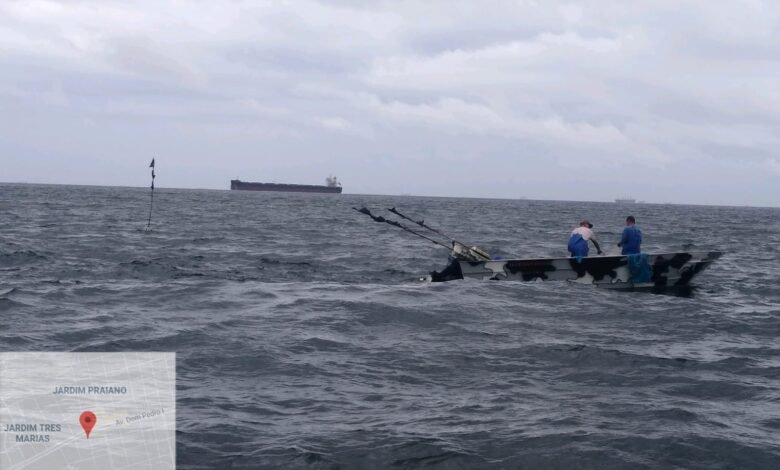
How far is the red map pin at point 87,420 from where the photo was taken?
261 inches

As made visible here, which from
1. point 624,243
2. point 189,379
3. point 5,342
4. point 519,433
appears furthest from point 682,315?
point 5,342

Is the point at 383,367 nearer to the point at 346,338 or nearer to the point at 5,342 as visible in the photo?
the point at 346,338

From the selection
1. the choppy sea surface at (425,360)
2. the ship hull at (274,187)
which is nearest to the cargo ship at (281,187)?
the ship hull at (274,187)

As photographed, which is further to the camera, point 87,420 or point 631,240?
point 631,240

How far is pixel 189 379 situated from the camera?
8844mm

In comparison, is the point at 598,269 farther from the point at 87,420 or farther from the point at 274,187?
the point at 274,187

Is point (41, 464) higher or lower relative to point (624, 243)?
lower

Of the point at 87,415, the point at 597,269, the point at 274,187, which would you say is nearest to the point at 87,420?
the point at 87,415

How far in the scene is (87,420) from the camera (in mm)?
6977

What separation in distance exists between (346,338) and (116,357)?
3.84 meters

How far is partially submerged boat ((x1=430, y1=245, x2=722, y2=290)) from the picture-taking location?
59.2 feet

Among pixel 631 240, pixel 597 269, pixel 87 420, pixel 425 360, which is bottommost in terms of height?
pixel 87 420

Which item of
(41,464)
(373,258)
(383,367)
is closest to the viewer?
(41,464)

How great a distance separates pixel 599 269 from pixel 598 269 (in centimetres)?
3
